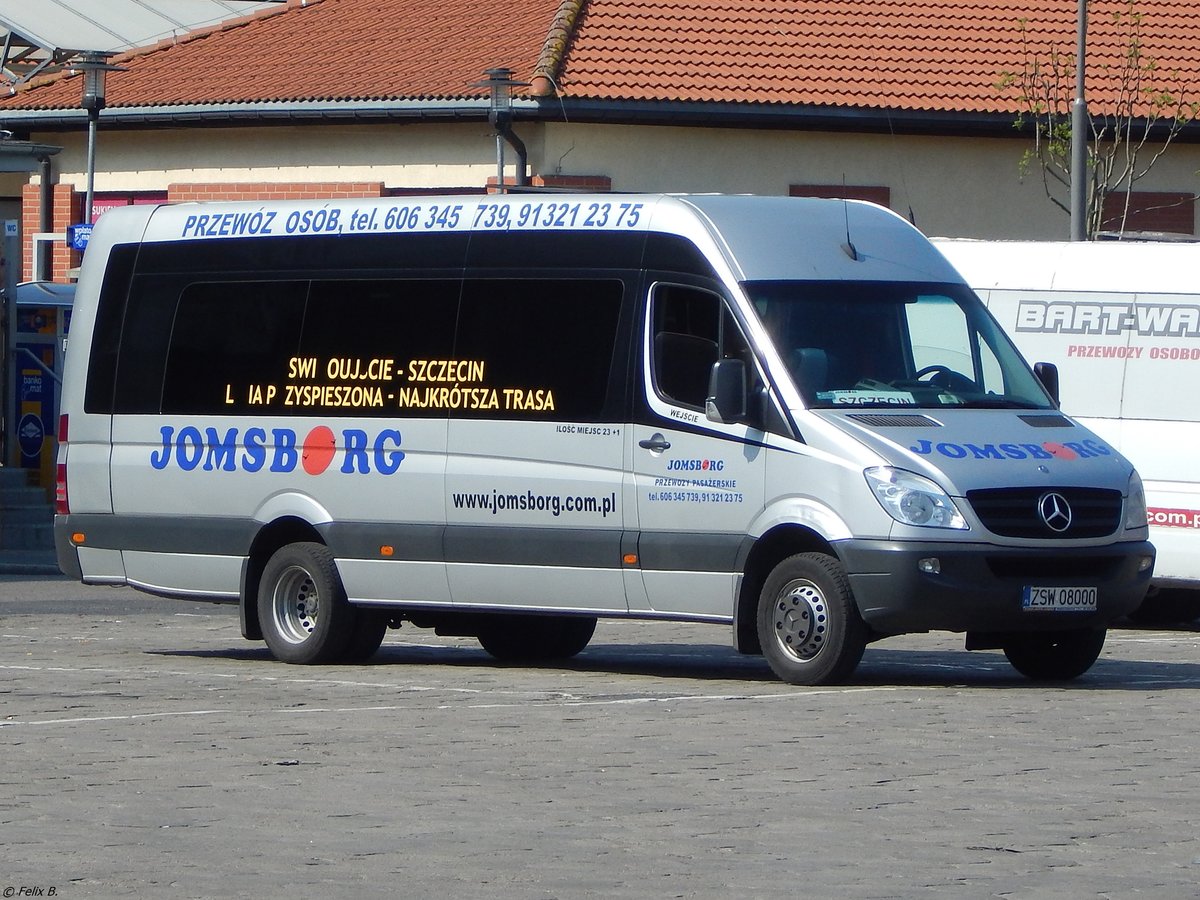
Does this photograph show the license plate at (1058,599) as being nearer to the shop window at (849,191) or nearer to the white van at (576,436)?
the white van at (576,436)

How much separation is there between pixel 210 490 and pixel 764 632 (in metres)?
3.69

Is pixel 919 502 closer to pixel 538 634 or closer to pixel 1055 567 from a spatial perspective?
pixel 1055 567

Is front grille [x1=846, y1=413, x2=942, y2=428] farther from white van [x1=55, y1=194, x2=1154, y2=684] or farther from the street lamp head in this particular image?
the street lamp head

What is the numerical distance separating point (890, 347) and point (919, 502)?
1.21m

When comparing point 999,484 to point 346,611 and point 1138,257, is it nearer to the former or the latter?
point 346,611

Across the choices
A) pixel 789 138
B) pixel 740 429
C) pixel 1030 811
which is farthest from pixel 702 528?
pixel 789 138

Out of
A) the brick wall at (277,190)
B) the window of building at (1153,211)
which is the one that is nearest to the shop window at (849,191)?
the window of building at (1153,211)

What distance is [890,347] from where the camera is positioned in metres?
13.6

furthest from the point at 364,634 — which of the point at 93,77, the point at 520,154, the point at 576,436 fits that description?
the point at 520,154

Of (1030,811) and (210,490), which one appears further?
(210,490)

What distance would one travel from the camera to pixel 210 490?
15148 millimetres

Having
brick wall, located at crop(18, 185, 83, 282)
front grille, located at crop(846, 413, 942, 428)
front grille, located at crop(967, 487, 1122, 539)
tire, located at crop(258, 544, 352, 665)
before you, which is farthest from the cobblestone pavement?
brick wall, located at crop(18, 185, 83, 282)

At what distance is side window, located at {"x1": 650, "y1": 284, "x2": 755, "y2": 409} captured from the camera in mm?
13484

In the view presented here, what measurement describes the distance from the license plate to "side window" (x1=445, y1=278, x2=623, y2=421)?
2389 millimetres
